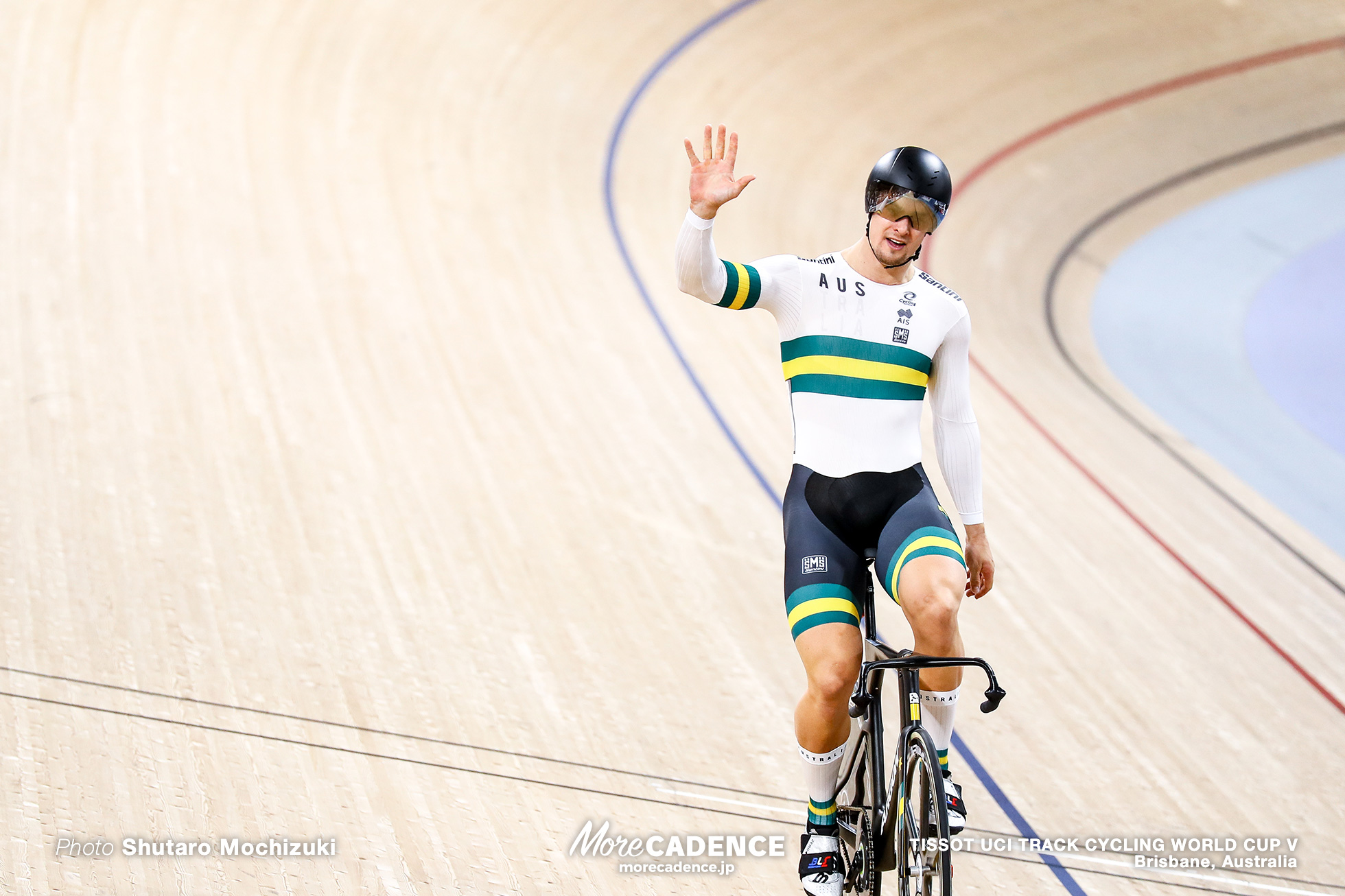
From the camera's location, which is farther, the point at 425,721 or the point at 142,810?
the point at 425,721

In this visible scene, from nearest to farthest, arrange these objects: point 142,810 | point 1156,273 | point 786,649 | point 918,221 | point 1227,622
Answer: point 918,221 < point 142,810 < point 786,649 < point 1227,622 < point 1156,273

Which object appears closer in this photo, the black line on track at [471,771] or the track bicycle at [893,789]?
the track bicycle at [893,789]

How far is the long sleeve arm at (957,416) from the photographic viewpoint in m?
1.96

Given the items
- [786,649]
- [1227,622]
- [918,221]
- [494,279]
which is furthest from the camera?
[494,279]

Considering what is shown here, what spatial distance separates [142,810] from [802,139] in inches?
188

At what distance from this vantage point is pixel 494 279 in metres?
4.39

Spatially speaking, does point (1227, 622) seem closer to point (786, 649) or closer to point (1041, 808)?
point (1041, 808)

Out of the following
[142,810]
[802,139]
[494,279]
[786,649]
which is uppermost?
[802,139]

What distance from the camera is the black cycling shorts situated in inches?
71.5

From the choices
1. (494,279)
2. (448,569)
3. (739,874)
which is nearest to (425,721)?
(448,569)

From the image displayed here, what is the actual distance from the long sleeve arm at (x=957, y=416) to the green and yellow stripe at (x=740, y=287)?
0.35 metres

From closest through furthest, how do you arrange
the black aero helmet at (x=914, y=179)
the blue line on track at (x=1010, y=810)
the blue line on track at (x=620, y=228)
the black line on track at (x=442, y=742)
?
the black aero helmet at (x=914, y=179)
the blue line on track at (x=1010, y=810)
the black line on track at (x=442, y=742)
the blue line on track at (x=620, y=228)

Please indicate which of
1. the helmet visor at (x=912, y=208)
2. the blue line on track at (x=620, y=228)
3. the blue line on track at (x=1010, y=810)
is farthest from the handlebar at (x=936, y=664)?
the blue line on track at (x=620, y=228)

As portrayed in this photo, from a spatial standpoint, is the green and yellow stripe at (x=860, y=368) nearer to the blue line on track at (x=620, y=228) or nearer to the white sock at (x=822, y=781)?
the white sock at (x=822, y=781)
